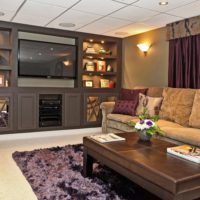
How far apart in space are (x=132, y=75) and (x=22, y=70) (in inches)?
92.8

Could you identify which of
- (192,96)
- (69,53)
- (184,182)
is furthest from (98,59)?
(184,182)

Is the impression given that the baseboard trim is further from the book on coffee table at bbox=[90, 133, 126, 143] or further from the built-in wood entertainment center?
the book on coffee table at bbox=[90, 133, 126, 143]

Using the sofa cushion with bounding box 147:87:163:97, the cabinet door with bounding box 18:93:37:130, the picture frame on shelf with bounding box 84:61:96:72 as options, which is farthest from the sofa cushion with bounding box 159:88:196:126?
the cabinet door with bounding box 18:93:37:130

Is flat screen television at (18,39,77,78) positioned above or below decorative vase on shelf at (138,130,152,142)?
above

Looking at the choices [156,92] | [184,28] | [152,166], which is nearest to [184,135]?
[152,166]

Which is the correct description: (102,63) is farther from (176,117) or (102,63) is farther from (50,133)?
(176,117)

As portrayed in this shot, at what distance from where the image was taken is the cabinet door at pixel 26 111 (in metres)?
4.40

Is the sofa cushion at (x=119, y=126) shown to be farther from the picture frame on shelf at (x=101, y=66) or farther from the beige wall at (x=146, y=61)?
the picture frame on shelf at (x=101, y=66)

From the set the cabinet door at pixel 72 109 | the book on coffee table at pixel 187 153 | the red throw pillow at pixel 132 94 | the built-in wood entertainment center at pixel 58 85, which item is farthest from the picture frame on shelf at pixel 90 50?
the book on coffee table at pixel 187 153

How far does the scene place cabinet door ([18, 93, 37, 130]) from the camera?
4.40 metres

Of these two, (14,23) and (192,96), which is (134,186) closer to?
(192,96)

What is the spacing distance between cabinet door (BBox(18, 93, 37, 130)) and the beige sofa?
1441 millimetres

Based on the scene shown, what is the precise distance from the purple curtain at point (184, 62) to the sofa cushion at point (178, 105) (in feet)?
1.24

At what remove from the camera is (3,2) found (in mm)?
3189
